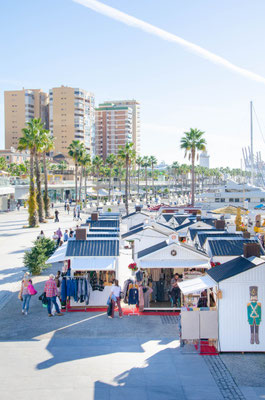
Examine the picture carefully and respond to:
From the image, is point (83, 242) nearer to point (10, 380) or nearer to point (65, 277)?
point (65, 277)

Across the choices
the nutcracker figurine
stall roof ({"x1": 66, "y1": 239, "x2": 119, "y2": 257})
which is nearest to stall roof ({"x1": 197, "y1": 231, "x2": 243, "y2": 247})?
stall roof ({"x1": 66, "y1": 239, "x2": 119, "y2": 257})

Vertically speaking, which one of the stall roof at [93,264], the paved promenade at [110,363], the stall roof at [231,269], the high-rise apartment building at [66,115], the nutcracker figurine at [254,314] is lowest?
the paved promenade at [110,363]

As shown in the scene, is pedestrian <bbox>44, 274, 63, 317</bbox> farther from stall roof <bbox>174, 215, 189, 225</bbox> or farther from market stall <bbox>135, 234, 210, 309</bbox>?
stall roof <bbox>174, 215, 189, 225</bbox>

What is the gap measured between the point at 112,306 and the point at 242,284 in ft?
16.2

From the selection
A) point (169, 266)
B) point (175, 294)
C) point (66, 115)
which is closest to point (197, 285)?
point (175, 294)

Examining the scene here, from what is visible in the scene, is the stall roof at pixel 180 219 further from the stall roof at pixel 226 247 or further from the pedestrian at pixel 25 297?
the pedestrian at pixel 25 297

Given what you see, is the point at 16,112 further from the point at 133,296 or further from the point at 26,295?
the point at 133,296

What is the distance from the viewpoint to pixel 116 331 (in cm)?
1338

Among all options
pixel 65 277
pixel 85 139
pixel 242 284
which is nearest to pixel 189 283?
pixel 242 284

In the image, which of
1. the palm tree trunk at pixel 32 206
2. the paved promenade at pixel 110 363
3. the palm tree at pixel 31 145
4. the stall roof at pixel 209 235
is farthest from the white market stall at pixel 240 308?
the palm tree at pixel 31 145

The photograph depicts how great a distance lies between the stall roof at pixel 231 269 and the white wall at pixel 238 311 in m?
0.12

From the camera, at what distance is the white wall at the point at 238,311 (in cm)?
1158

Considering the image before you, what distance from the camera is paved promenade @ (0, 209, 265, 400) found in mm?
9258

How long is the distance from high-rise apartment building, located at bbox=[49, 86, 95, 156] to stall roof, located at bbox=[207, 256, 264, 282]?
161664mm
